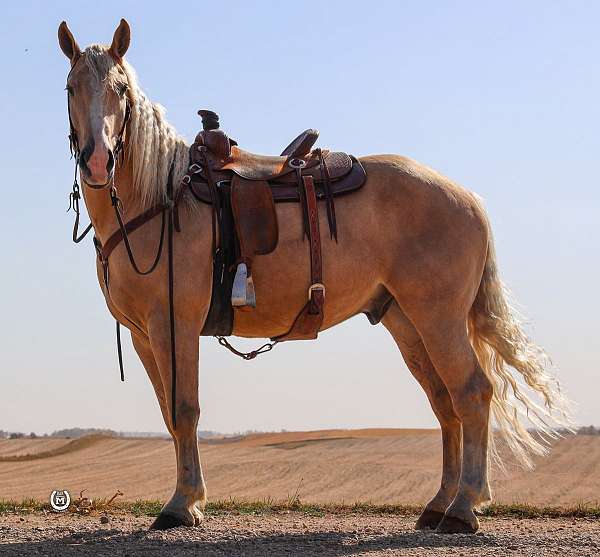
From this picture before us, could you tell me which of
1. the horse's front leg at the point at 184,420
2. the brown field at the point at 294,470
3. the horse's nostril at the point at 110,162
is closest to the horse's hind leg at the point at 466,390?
the horse's front leg at the point at 184,420

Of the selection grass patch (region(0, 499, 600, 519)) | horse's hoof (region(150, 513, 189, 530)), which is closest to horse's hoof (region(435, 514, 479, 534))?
grass patch (region(0, 499, 600, 519))

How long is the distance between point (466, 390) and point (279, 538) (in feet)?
6.07

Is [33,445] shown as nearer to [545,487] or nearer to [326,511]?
[545,487]

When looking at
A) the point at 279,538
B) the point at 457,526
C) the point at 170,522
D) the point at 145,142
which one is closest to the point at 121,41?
the point at 145,142

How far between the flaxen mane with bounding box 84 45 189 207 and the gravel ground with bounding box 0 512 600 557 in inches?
97.7

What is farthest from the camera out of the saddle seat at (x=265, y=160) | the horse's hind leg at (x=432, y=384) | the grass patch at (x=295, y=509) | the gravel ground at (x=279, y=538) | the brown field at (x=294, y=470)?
the brown field at (x=294, y=470)

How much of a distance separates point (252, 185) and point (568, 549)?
351cm

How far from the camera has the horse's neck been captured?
7.43 m

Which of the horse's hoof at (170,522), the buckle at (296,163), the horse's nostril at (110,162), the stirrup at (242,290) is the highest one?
the buckle at (296,163)

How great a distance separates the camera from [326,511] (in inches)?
361

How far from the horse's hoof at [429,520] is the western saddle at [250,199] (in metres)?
1.73

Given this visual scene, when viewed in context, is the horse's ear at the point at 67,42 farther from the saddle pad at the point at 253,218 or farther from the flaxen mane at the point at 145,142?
the saddle pad at the point at 253,218

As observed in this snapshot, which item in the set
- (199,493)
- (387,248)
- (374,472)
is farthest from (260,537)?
(374,472)

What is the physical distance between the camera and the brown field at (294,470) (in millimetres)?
15633
